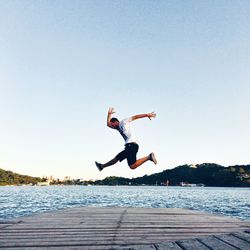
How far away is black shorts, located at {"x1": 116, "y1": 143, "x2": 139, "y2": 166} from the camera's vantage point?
9242 millimetres

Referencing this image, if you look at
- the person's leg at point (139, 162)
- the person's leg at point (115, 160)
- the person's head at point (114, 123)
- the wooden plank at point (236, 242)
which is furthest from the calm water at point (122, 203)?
the wooden plank at point (236, 242)

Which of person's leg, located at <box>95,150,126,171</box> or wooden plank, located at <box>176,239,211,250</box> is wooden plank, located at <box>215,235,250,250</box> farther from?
person's leg, located at <box>95,150,126,171</box>

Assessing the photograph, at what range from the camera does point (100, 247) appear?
412 cm

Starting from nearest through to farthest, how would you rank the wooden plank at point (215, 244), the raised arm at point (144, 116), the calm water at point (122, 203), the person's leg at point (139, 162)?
the wooden plank at point (215, 244)
the raised arm at point (144, 116)
the person's leg at point (139, 162)
the calm water at point (122, 203)

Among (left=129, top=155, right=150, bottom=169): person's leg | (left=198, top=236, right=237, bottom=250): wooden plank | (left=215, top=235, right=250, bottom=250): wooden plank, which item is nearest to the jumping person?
(left=129, top=155, right=150, bottom=169): person's leg

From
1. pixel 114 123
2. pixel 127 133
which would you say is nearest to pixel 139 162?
pixel 127 133

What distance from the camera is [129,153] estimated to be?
9.34m

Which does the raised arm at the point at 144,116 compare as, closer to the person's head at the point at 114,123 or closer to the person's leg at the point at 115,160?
the person's head at the point at 114,123

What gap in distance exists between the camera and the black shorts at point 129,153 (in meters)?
9.24

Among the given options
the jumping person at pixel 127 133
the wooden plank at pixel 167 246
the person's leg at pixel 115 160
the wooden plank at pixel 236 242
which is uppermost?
the jumping person at pixel 127 133

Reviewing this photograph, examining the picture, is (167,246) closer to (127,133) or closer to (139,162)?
(127,133)

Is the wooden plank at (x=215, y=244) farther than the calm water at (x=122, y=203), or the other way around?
the calm water at (x=122, y=203)

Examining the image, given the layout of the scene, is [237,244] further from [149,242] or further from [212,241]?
[149,242]

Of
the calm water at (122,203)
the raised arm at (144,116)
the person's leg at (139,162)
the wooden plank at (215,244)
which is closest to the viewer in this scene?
the wooden plank at (215,244)
